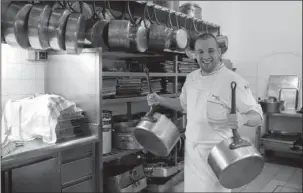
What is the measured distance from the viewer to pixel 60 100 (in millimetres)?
1800

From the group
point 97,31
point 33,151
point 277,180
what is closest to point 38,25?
point 97,31

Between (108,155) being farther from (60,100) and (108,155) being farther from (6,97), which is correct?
(6,97)

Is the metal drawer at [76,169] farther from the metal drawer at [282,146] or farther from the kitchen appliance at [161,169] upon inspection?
the metal drawer at [282,146]

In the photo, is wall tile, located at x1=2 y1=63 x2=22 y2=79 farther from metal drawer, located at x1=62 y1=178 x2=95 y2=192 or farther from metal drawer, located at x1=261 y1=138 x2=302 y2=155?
metal drawer, located at x1=261 y1=138 x2=302 y2=155

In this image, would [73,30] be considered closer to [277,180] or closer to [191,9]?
[191,9]

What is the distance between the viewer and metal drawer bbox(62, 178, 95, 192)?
176 cm

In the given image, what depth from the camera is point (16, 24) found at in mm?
1354

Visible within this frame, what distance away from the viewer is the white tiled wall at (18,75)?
183 centimetres

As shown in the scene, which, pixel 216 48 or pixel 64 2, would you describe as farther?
pixel 64 2

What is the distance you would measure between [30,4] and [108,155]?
99 centimetres

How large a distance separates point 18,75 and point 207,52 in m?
1.51

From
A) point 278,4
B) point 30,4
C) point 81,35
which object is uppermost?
point 278,4

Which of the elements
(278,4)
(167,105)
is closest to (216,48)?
(167,105)

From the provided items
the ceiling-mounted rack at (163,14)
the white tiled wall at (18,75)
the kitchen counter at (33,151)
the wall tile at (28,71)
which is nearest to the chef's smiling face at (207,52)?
the ceiling-mounted rack at (163,14)
